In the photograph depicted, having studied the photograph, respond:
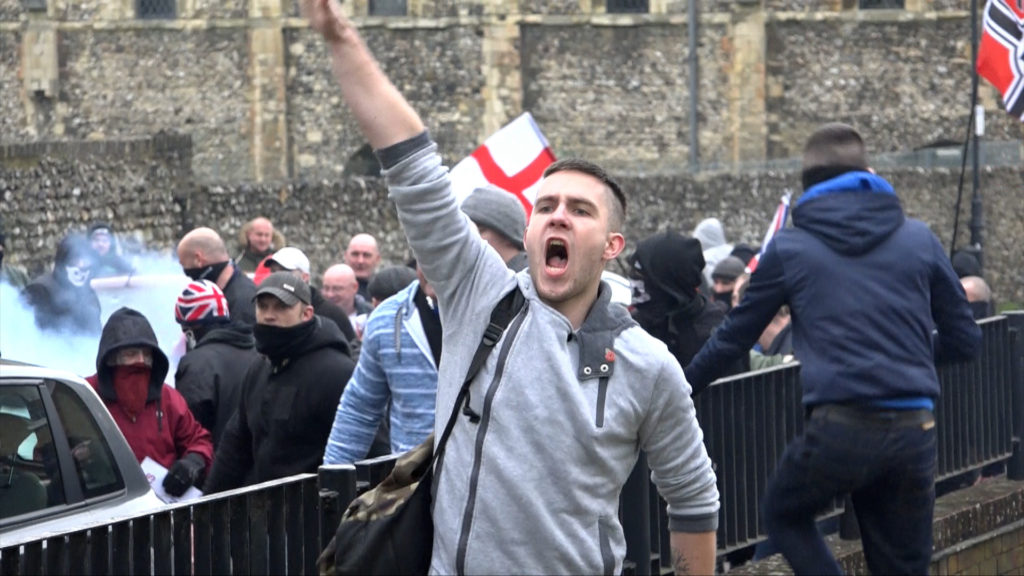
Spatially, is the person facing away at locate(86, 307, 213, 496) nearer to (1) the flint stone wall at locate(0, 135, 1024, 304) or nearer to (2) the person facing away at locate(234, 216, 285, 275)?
(2) the person facing away at locate(234, 216, 285, 275)

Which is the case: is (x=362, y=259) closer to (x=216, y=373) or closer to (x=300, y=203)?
(x=216, y=373)

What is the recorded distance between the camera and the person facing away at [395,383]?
20.2 feet

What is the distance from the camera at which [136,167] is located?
22.2 metres

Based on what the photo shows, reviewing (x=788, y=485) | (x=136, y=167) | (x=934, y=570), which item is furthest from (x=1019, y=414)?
(x=136, y=167)

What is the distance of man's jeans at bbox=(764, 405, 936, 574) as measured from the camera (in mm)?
5383

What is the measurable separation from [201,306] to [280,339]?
85.4 inches

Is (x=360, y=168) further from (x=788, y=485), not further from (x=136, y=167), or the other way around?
(x=788, y=485)

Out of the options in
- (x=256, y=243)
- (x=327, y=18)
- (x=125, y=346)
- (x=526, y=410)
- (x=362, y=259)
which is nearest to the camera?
(x=327, y=18)

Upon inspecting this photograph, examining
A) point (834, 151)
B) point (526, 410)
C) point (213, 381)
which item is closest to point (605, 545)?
point (526, 410)

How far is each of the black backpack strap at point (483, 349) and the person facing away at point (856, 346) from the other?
75.7 inches

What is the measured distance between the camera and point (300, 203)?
26.3m

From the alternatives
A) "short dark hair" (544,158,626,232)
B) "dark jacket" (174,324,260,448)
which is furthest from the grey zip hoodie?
"dark jacket" (174,324,260,448)

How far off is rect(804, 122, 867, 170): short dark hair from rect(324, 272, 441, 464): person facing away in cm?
136

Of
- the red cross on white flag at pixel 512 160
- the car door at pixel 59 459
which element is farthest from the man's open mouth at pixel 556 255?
the red cross on white flag at pixel 512 160
